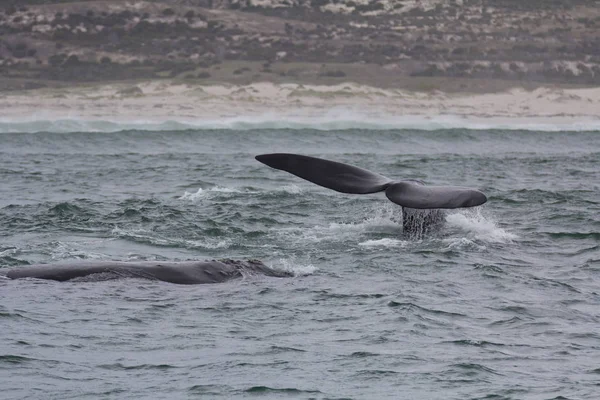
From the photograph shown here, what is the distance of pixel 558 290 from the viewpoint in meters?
13.7

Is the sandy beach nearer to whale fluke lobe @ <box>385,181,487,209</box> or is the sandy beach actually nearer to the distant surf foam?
the distant surf foam

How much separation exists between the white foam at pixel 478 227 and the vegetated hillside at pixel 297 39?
33173 millimetres

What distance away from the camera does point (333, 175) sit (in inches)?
597

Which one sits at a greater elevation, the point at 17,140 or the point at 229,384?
the point at 229,384

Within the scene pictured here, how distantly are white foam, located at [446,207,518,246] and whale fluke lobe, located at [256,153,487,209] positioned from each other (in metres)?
1.73

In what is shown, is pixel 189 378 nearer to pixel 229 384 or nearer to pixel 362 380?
pixel 229 384

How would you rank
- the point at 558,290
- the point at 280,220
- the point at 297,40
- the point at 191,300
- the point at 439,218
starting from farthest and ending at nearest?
the point at 297,40 → the point at 280,220 → the point at 439,218 → the point at 558,290 → the point at 191,300

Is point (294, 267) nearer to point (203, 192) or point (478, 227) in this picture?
point (478, 227)

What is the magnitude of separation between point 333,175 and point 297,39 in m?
43.3

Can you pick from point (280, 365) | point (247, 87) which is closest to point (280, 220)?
point (280, 365)

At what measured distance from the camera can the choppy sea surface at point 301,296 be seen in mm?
10281

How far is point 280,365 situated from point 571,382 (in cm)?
237

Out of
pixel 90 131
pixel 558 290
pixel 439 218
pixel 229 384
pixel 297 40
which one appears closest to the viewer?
pixel 229 384

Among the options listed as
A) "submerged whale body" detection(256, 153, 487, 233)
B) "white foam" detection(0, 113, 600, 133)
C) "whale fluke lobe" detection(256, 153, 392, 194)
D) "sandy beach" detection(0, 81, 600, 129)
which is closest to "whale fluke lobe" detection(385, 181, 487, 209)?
"submerged whale body" detection(256, 153, 487, 233)
